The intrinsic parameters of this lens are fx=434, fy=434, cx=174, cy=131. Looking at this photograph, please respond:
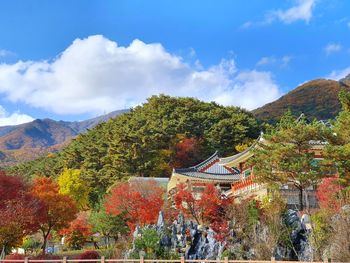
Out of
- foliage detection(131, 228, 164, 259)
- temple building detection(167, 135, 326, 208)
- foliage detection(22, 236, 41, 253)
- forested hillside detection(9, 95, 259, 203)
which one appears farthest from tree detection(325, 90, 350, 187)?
foliage detection(22, 236, 41, 253)

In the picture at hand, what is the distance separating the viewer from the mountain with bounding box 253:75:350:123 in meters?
65.6

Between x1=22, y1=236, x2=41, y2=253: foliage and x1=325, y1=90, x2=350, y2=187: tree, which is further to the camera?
x1=22, y1=236, x2=41, y2=253: foliage

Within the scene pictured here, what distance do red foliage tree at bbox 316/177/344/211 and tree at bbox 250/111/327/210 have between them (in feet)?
1.53

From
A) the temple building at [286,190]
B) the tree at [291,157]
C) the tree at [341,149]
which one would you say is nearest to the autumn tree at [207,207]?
the tree at [291,157]

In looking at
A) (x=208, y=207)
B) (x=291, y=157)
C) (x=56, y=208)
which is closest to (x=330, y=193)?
(x=291, y=157)

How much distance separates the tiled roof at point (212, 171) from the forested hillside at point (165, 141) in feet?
26.4

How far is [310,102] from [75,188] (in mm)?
43675

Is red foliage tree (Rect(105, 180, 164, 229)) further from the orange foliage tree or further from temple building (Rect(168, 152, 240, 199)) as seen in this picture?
the orange foliage tree

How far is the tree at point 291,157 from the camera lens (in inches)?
778

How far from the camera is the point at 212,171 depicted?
35.0m

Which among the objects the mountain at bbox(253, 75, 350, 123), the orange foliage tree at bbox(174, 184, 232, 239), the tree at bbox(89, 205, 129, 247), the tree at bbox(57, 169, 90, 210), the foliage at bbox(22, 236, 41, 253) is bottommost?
the foliage at bbox(22, 236, 41, 253)

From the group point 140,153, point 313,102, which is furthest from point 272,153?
point 313,102

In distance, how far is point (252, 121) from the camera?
45.9 meters

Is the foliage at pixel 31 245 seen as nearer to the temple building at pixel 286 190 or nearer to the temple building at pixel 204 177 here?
the temple building at pixel 204 177
